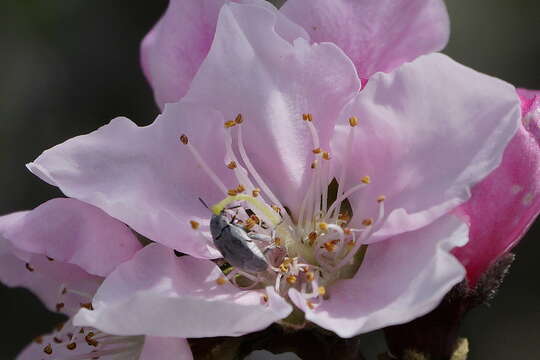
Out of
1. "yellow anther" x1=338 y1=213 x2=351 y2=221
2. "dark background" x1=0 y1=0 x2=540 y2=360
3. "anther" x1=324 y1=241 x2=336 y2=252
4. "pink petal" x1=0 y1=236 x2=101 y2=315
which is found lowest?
"dark background" x1=0 y1=0 x2=540 y2=360

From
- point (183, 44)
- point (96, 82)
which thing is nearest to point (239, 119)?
point (183, 44)

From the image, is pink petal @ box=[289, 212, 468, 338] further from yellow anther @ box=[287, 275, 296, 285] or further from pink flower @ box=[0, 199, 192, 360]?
pink flower @ box=[0, 199, 192, 360]

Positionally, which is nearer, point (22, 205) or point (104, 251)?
point (104, 251)

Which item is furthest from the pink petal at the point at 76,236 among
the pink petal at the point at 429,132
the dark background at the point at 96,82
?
the dark background at the point at 96,82

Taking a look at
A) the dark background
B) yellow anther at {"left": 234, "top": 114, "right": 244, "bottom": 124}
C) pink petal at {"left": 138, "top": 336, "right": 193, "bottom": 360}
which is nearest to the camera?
pink petal at {"left": 138, "top": 336, "right": 193, "bottom": 360}

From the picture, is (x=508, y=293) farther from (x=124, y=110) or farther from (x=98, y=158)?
(x=98, y=158)

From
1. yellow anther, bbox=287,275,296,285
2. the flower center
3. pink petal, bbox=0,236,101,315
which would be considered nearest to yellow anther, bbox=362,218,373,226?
the flower center

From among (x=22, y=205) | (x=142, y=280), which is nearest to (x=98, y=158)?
(x=142, y=280)
